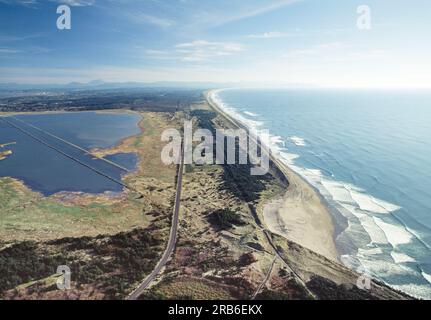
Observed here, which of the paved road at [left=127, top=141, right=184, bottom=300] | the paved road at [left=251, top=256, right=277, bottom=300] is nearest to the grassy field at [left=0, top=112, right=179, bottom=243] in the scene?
the paved road at [left=127, top=141, right=184, bottom=300]

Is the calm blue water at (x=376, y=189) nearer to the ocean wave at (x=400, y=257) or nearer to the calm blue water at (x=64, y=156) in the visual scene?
the ocean wave at (x=400, y=257)

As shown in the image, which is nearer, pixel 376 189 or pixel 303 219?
pixel 303 219

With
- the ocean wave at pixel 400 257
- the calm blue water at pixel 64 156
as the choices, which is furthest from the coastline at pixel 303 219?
the calm blue water at pixel 64 156

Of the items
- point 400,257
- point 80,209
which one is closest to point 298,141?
point 400,257

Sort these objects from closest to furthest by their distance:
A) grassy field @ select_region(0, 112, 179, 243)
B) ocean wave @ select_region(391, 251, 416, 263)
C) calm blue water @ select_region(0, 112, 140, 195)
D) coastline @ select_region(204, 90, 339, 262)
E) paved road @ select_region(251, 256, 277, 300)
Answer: paved road @ select_region(251, 256, 277, 300) < ocean wave @ select_region(391, 251, 416, 263) < grassy field @ select_region(0, 112, 179, 243) < coastline @ select_region(204, 90, 339, 262) < calm blue water @ select_region(0, 112, 140, 195)

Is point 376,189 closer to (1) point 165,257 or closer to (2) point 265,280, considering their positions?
(2) point 265,280

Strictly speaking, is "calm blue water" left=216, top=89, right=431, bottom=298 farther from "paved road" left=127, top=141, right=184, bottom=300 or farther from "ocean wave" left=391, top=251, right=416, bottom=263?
"paved road" left=127, top=141, right=184, bottom=300

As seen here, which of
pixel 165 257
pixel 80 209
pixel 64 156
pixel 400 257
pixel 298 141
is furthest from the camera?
pixel 298 141
